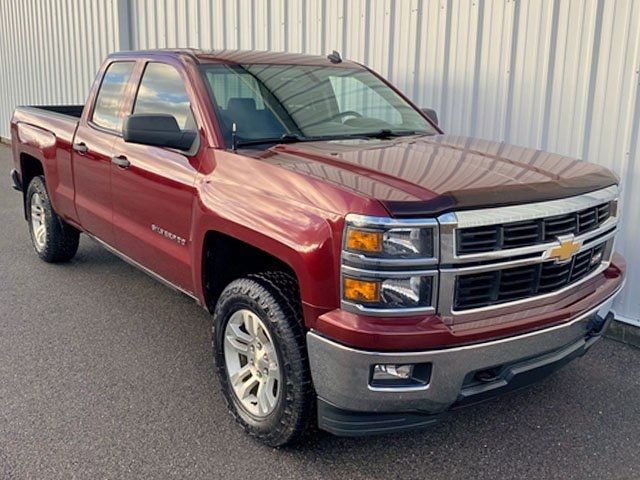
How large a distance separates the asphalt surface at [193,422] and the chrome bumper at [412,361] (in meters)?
0.55

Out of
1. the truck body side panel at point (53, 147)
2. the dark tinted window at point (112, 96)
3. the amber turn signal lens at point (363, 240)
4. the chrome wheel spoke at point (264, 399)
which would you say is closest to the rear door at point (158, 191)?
the dark tinted window at point (112, 96)

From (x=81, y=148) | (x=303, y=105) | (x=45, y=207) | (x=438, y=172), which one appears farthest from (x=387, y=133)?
(x=45, y=207)

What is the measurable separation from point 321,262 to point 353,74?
2.30 m

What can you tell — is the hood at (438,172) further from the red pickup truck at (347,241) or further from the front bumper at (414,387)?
the front bumper at (414,387)

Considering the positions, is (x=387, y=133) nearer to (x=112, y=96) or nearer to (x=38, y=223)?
(x=112, y=96)

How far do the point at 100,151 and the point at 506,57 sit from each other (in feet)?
10.4

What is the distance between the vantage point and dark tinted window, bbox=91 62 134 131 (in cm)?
448

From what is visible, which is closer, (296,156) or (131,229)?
(296,156)

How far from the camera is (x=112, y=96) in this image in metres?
4.65

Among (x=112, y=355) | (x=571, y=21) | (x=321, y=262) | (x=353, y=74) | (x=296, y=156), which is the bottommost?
(x=112, y=355)

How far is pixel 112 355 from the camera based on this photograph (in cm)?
409

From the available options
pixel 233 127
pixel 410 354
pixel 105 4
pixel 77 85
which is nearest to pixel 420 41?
pixel 233 127

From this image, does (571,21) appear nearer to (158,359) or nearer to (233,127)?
(233,127)

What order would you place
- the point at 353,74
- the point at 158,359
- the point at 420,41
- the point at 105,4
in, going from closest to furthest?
the point at 158,359 < the point at 353,74 < the point at 420,41 < the point at 105,4
